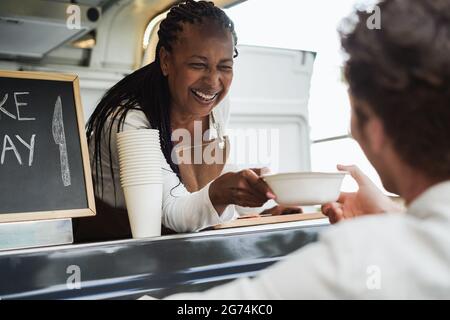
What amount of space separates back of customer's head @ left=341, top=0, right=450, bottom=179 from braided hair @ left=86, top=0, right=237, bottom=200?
108 centimetres

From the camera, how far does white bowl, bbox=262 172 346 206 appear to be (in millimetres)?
1292

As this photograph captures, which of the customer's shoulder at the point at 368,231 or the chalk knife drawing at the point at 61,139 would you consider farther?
the chalk knife drawing at the point at 61,139

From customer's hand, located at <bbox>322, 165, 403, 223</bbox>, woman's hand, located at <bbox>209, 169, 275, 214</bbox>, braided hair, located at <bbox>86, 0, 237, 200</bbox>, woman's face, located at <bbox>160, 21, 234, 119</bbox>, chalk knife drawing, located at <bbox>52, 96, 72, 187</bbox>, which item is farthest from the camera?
woman's face, located at <bbox>160, 21, 234, 119</bbox>

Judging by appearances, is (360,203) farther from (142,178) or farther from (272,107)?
(272,107)

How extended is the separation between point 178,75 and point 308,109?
55 cm

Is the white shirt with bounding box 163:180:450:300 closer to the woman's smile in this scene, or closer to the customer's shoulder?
the customer's shoulder

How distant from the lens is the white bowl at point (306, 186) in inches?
50.9

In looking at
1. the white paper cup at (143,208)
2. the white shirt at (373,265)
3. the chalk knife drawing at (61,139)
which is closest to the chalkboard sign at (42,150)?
the chalk knife drawing at (61,139)

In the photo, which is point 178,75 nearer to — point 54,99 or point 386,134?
point 54,99

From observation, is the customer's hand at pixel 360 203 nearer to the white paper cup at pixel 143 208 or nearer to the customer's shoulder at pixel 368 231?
the white paper cup at pixel 143 208

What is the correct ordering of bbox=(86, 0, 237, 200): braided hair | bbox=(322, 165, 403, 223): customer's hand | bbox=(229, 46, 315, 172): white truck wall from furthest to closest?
bbox=(229, 46, 315, 172): white truck wall → bbox=(86, 0, 237, 200): braided hair → bbox=(322, 165, 403, 223): customer's hand

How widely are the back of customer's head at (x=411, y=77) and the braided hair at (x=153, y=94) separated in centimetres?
108

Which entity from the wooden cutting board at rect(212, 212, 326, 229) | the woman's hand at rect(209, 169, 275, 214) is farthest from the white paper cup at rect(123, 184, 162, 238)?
the wooden cutting board at rect(212, 212, 326, 229)
